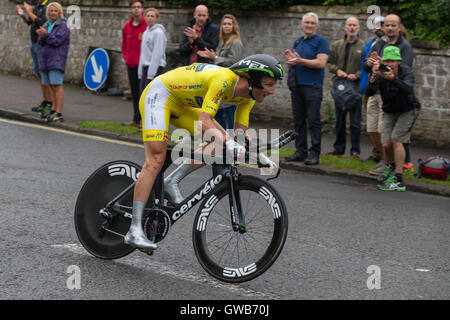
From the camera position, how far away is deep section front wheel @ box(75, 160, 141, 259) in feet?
20.2

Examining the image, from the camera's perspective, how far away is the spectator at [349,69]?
11.9 m

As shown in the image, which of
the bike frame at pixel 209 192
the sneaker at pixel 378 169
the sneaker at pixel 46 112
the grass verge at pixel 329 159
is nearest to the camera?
the bike frame at pixel 209 192

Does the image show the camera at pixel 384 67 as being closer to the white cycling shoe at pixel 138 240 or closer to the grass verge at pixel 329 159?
the grass verge at pixel 329 159

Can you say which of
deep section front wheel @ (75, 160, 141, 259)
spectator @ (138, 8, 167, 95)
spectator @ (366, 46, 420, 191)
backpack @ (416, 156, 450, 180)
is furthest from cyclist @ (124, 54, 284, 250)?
spectator @ (138, 8, 167, 95)

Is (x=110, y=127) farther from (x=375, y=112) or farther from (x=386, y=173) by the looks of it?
(x=386, y=173)

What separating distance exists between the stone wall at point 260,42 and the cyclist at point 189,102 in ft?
27.5

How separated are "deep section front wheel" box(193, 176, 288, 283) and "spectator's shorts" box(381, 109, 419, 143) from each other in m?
4.96

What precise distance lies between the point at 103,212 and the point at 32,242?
2.67ft

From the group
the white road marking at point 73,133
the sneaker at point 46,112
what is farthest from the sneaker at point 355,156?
the sneaker at point 46,112

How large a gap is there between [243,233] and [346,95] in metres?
6.42

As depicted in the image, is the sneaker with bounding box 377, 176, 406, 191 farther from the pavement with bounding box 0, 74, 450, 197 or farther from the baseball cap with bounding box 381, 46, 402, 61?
the baseball cap with bounding box 381, 46, 402, 61

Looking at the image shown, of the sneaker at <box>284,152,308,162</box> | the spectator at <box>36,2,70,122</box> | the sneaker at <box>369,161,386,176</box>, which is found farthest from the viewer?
the spectator at <box>36,2,70,122</box>
